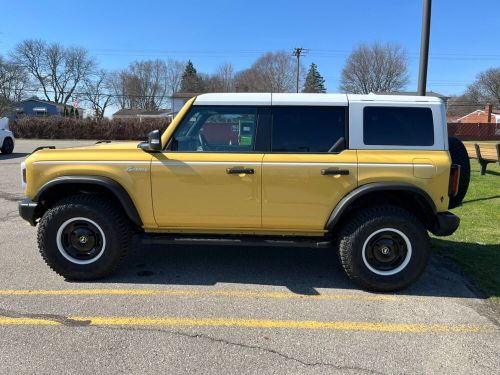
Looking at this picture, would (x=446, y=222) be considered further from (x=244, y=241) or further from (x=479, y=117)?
(x=479, y=117)

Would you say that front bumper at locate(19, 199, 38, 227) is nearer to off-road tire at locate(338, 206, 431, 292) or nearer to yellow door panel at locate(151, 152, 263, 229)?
yellow door panel at locate(151, 152, 263, 229)

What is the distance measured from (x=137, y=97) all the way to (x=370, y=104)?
82347mm

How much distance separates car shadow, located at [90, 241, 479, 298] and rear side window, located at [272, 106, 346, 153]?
1385 mm

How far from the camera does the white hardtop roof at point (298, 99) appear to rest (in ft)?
13.7

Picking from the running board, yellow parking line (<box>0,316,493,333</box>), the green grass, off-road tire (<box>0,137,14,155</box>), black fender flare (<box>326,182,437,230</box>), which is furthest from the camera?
off-road tire (<box>0,137,14,155</box>)

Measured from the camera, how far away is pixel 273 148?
4184mm

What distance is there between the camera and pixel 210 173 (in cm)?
412

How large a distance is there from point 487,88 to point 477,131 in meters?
41.7

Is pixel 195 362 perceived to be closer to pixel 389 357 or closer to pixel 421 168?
pixel 389 357

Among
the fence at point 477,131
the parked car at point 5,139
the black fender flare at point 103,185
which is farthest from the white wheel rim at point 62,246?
the fence at point 477,131

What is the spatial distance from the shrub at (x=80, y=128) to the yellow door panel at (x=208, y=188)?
35.0m

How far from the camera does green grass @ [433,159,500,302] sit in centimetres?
454

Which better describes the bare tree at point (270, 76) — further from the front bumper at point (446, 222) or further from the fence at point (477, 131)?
the front bumper at point (446, 222)

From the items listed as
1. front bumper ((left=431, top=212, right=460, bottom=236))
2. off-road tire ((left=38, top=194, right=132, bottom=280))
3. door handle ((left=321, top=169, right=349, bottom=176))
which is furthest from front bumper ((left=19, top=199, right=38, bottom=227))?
front bumper ((left=431, top=212, right=460, bottom=236))
